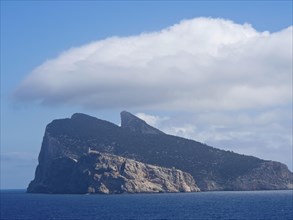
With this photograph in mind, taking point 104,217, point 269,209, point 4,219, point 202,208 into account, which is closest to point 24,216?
point 4,219

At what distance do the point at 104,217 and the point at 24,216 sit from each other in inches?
1006

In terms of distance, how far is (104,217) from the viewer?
14788cm

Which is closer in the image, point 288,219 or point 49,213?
point 288,219

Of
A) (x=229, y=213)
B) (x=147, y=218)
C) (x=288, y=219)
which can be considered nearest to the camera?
(x=288, y=219)

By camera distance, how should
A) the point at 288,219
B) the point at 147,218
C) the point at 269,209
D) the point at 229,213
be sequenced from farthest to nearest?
the point at 269,209 < the point at 229,213 < the point at 147,218 < the point at 288,219

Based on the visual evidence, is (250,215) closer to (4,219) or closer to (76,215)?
(76,215)

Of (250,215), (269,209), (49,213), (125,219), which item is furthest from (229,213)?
(49,213)

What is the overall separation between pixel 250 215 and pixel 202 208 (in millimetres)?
29771

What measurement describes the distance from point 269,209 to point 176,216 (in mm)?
34871

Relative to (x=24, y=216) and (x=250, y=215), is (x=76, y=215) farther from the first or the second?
(x=250, y=215)

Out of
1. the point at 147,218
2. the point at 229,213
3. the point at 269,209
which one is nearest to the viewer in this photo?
the point at 147,218

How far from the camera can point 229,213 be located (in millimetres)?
155250

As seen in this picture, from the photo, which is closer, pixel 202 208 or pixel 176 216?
pixel 176 216

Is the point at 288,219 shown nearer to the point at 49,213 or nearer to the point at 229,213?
the point at 229,213
